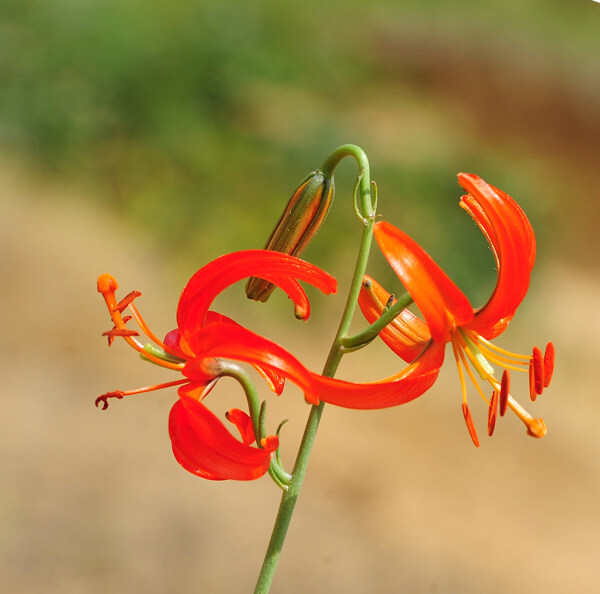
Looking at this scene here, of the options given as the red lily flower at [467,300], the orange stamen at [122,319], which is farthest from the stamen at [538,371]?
the orange stamen at [122,319]

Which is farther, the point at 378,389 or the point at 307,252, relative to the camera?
the point at 307,252

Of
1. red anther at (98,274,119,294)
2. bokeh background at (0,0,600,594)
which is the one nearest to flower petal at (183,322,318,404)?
red anther at (98,274,119,294)

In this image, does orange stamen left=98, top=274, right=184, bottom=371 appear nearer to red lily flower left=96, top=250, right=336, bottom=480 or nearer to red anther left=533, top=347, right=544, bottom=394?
red lily flower left=96, top=250, right=336, bottom=480

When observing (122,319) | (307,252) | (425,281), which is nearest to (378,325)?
(425,281)

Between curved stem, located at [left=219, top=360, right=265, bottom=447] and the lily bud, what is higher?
the lily bud

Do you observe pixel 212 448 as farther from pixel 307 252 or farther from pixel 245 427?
pixel 307 252
